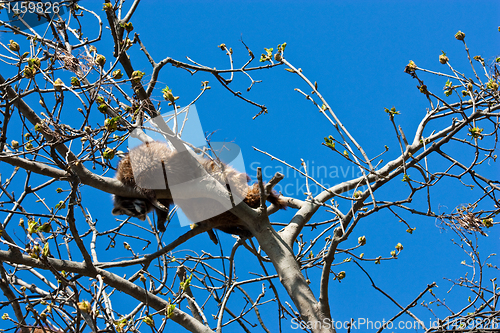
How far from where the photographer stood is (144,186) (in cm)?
341

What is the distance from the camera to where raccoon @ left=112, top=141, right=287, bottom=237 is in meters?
3.35

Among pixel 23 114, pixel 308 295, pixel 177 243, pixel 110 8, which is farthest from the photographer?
pixel 177 243

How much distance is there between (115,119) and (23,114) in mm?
788

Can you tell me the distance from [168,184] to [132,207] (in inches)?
17.9

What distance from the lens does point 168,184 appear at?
138 inches

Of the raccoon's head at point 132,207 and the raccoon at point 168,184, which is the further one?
the raccoon's head at point 132,207

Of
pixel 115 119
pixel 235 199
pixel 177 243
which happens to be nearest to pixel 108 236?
pixel 177 243

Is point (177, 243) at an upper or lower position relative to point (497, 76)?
lower

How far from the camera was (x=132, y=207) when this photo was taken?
363cm

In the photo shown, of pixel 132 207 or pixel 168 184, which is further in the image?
pixel 132 207

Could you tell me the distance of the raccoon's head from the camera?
3.50 metres

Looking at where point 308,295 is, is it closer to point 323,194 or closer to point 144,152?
point 323,194

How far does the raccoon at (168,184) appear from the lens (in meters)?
3.35

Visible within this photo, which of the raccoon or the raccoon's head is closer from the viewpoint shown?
the raccoon
